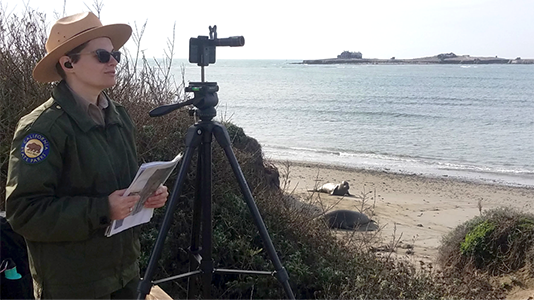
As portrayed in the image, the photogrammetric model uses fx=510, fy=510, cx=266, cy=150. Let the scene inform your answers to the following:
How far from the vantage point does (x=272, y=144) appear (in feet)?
63.1

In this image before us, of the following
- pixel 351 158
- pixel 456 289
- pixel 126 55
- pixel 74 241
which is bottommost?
pixel 351 158

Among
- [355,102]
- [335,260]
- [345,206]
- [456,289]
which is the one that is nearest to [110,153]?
[335,260]

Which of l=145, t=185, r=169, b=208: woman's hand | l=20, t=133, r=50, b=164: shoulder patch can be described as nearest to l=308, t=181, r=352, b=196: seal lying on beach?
l=145, t=185, r=169, b=208: woman's hand

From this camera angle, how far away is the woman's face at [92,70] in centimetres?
196

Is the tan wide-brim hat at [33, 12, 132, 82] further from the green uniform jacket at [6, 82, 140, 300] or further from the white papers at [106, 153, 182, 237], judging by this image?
the white papers at [106, 153, 182, 237]

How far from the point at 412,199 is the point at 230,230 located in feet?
25.0

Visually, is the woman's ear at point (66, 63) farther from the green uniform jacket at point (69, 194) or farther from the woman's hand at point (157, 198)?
the woman's hand at point (157, 198)

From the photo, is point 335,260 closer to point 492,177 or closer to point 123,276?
point 123,276

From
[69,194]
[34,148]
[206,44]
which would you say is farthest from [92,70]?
[206,44]

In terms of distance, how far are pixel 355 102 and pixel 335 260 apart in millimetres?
33142

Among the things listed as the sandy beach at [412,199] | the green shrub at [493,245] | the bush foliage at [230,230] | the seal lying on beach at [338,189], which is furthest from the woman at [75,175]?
the seal lying on beach at [338,189]

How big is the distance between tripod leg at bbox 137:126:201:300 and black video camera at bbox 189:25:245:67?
318 mm

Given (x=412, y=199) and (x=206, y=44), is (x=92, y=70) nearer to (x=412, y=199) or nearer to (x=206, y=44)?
(x=206, y=44)

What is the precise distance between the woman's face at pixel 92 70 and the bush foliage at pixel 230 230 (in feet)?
5.35
